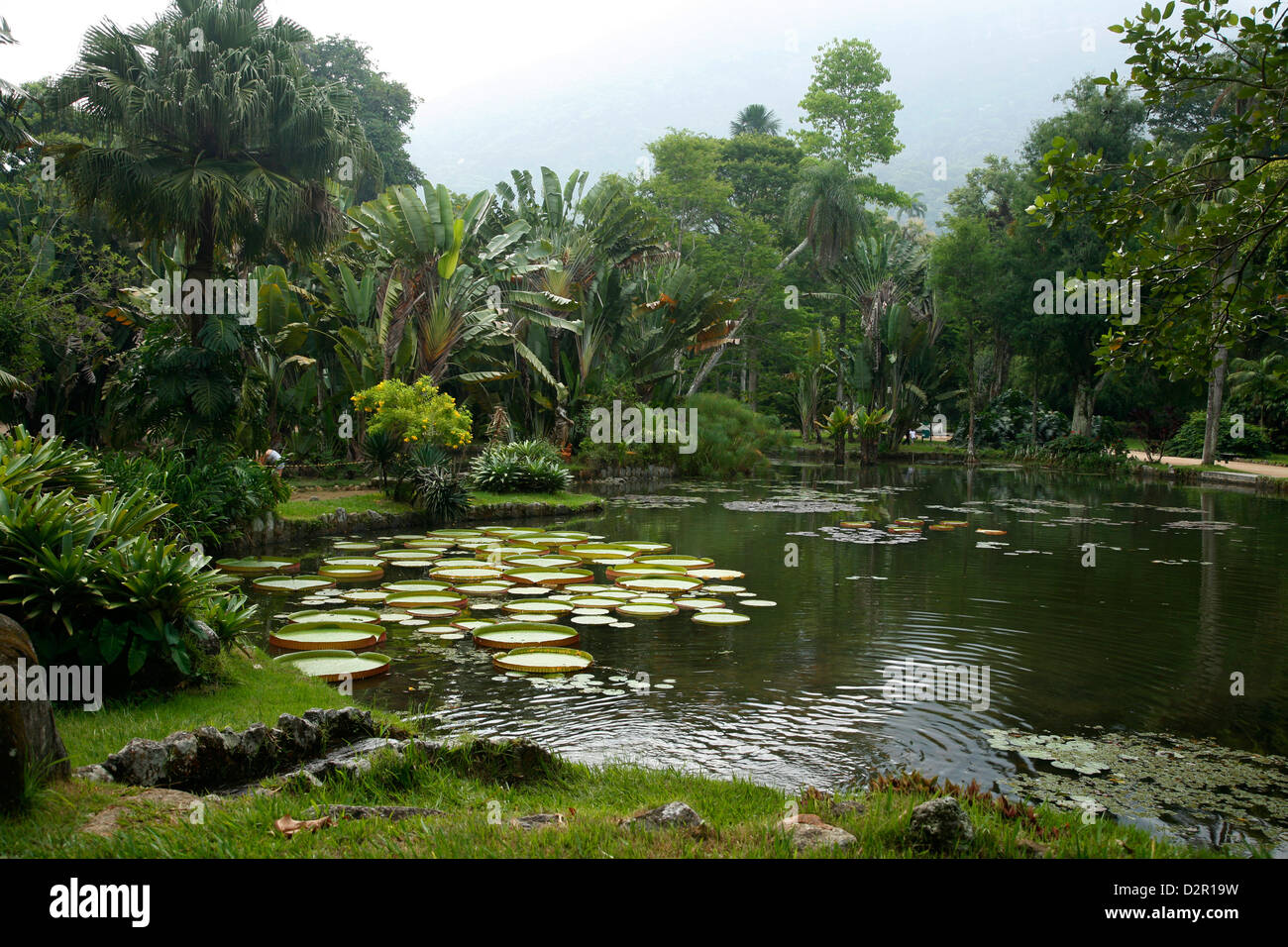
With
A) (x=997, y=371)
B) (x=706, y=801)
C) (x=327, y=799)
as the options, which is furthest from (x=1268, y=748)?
(x=997, y=371)

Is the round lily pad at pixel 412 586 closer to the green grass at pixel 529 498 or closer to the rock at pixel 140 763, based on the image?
the rock at pixel 140 763

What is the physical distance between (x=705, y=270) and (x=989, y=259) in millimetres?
11436

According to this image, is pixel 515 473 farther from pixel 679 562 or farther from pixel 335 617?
pixel 335 617

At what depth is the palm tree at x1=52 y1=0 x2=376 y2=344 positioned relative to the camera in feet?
44.7

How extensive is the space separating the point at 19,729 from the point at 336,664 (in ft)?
12.1

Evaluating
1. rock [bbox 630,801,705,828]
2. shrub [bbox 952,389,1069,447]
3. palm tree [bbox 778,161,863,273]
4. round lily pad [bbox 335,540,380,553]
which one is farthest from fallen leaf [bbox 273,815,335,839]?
shrub [bbox 952,389,1069,447]

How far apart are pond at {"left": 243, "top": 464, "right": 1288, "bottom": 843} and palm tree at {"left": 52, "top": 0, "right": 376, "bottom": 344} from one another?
5.92m

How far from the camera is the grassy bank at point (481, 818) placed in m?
2.86

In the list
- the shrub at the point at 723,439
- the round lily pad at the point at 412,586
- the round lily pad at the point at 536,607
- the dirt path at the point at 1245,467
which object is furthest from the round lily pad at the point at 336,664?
the dirt path at the point at 1245,467

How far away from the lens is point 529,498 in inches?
703

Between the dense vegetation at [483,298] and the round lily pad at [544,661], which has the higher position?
the dense vegetation at [483,298]

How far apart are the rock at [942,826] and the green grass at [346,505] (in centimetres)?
1187

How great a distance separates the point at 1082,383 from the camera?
34.1 m
